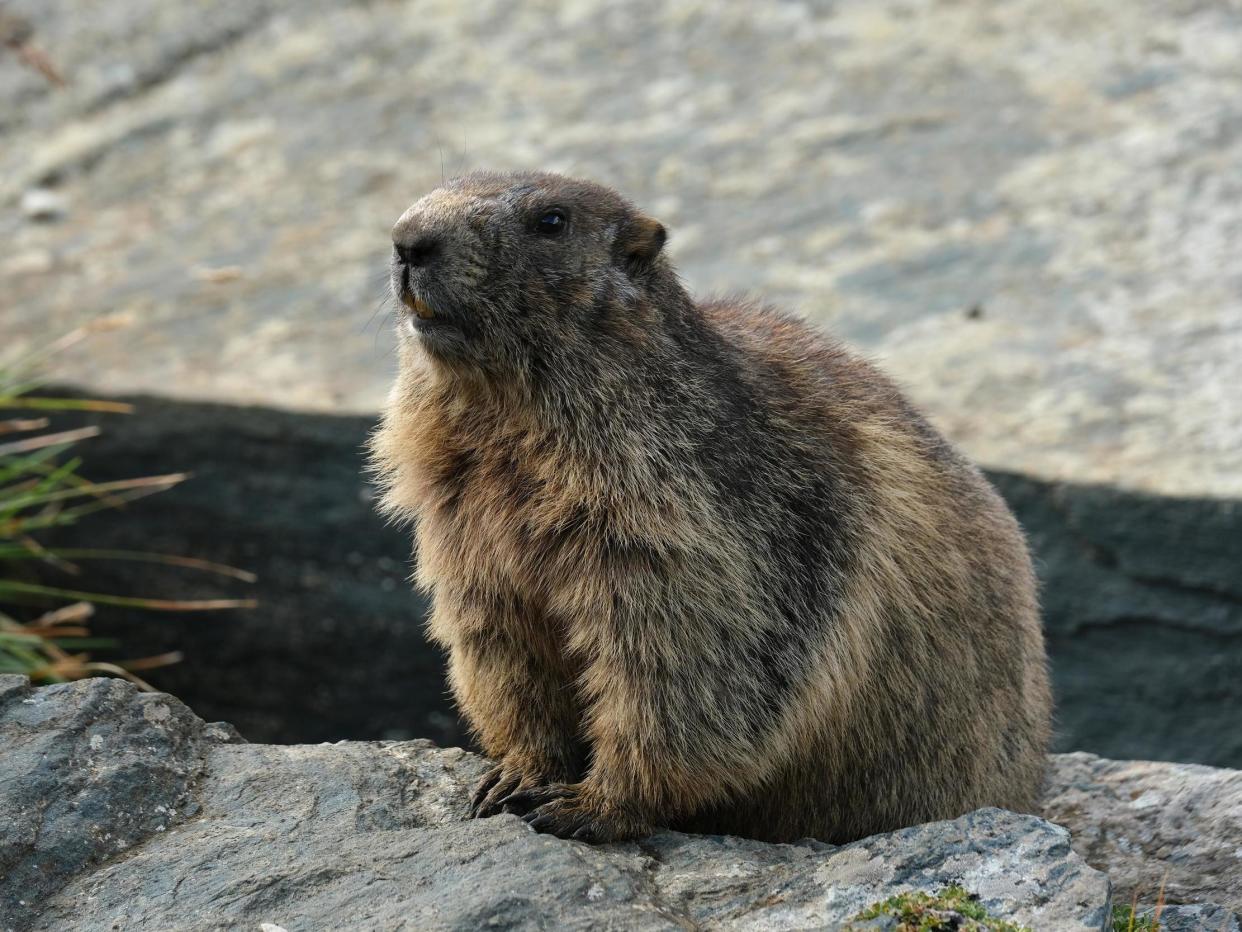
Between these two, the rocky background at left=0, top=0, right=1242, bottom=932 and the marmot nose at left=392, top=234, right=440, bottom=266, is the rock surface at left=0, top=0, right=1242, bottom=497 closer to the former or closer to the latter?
the rocky background at left=0, top=0, right=1242, bottom=932

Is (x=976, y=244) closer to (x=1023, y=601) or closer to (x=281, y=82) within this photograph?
(x=1023, y=601)

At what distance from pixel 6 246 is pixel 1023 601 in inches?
299

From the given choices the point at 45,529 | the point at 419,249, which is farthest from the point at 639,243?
the point at 45,529

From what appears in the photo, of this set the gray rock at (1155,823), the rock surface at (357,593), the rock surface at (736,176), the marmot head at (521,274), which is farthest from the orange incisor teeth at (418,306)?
the rock surface at (357,593)

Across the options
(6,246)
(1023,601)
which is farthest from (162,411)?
(1023,601)

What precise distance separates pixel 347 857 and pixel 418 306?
155cm

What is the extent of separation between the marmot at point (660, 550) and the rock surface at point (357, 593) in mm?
2197

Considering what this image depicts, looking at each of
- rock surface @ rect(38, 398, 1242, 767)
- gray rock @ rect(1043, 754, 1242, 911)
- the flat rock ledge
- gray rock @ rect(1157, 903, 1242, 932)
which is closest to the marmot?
the flat rock ledge

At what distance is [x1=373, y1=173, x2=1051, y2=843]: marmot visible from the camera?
442 centimetres

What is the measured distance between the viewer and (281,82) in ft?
37.6

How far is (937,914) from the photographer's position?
143 inches

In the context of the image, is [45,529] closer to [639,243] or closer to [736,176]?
[736,176]

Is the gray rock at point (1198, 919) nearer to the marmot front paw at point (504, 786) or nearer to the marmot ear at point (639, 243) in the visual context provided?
the marmot front paw at point (504, 786)

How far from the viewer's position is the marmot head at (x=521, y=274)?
4457 mm
